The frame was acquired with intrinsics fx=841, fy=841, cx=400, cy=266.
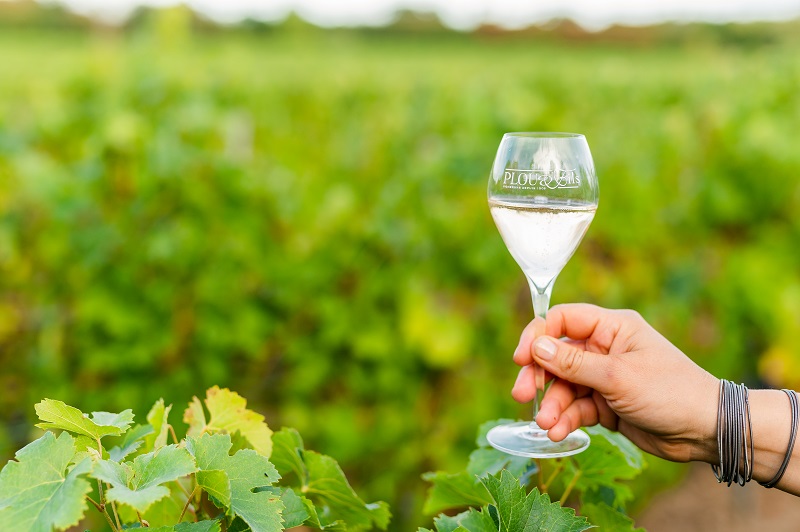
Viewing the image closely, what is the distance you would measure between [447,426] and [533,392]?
1.98m

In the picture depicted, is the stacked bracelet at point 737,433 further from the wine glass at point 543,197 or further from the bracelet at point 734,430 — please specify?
the wine glass at point 543,197

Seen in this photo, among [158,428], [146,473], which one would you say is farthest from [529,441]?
[146,473]

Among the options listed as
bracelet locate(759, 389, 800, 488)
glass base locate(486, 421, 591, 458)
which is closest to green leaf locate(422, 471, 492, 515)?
glass base locate(486, 421, 591, 458)

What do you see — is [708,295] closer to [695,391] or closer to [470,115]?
[470,115]

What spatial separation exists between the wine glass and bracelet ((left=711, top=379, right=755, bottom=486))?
10.7 inches

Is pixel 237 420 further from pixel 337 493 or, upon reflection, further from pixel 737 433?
pixel 737 433

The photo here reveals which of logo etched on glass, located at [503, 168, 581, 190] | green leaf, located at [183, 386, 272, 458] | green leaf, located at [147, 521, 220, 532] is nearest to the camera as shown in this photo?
green leaf, located at [147, 521, 220, 532]

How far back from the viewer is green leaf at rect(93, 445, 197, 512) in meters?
0.90

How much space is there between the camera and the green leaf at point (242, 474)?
981 millimetres

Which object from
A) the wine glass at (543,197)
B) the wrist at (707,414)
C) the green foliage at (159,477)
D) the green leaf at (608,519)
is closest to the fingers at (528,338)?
the wine glass at (543,197)

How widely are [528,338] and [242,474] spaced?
805 mm

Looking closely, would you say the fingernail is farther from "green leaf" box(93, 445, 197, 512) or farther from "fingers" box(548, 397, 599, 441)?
"green leaf" box(93, 445, 197, 512)

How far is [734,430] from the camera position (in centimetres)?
165

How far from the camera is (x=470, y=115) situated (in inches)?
181
